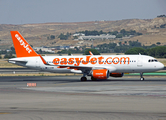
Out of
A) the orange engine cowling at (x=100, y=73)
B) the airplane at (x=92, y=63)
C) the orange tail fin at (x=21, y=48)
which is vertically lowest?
the orange engine cowling at (x=100, y=73)

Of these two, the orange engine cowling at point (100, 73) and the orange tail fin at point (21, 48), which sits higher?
the orange tail fin at point (21, 48)

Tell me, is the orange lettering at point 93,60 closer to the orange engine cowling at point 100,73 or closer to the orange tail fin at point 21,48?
the orange engine cowling at point 100,73

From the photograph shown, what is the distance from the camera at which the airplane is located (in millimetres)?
47719

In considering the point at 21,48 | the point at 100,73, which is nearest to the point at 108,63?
the point at 100,73

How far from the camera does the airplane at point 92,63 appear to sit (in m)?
47.7

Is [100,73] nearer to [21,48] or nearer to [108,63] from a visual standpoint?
[108,63]

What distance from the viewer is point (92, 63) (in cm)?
4944

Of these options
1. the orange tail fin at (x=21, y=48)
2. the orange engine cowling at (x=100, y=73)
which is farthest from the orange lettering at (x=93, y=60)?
the orange tail fin at (x=21, y=48)

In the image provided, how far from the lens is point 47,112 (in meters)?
20.0

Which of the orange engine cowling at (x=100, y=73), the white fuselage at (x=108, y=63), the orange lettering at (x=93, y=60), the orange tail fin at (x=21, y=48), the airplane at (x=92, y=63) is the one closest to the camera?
the orange engine cowling at (x=100, y=73)

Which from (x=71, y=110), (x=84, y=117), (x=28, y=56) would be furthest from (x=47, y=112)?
(x=28, y=56)

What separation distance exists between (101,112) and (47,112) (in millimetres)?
3478

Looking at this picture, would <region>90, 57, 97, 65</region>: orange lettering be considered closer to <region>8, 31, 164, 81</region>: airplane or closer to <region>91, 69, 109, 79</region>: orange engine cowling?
<region>8, 31, 164, 81</region>: airplane

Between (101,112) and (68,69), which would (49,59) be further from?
(101,112)
